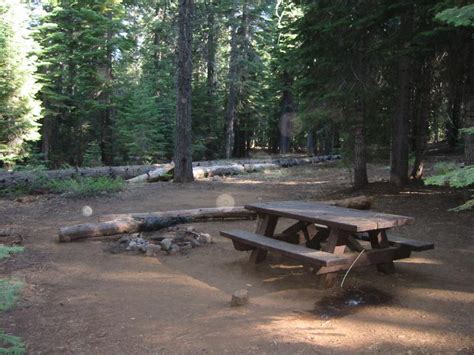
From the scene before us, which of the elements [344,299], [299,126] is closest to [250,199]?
[299,126]

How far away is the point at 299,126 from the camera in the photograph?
14016 mm

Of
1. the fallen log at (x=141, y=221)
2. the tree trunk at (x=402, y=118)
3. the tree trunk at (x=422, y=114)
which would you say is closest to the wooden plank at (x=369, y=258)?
the fallen log at (x=141, y=221)

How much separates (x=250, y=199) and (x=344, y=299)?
24.5 feet

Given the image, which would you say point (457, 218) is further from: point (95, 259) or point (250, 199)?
point (95, 259)

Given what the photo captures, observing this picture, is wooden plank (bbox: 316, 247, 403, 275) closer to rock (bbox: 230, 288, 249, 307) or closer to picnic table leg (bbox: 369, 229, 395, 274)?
picnic table leg (bbox: 369, 229, 395, 274)

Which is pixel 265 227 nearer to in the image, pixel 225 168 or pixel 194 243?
pixel 194 243

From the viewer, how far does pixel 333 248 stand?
548cm

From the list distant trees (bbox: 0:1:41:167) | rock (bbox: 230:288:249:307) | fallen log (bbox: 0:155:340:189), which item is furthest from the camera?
distant trees (bbox: 0:1:41:167)

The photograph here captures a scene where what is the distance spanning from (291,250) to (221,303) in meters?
1.16

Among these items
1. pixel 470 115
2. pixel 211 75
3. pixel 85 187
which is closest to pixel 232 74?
pixel 211 75

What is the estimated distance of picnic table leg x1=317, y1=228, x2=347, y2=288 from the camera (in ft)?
17.9

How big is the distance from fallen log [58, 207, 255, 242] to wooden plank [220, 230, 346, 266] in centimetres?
248

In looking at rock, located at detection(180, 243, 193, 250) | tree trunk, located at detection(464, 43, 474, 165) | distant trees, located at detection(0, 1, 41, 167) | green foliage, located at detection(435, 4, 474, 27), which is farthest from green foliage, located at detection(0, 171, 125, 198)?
green foliage, located at detection(435, 4, 474, 27)

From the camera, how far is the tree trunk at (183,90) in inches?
608
